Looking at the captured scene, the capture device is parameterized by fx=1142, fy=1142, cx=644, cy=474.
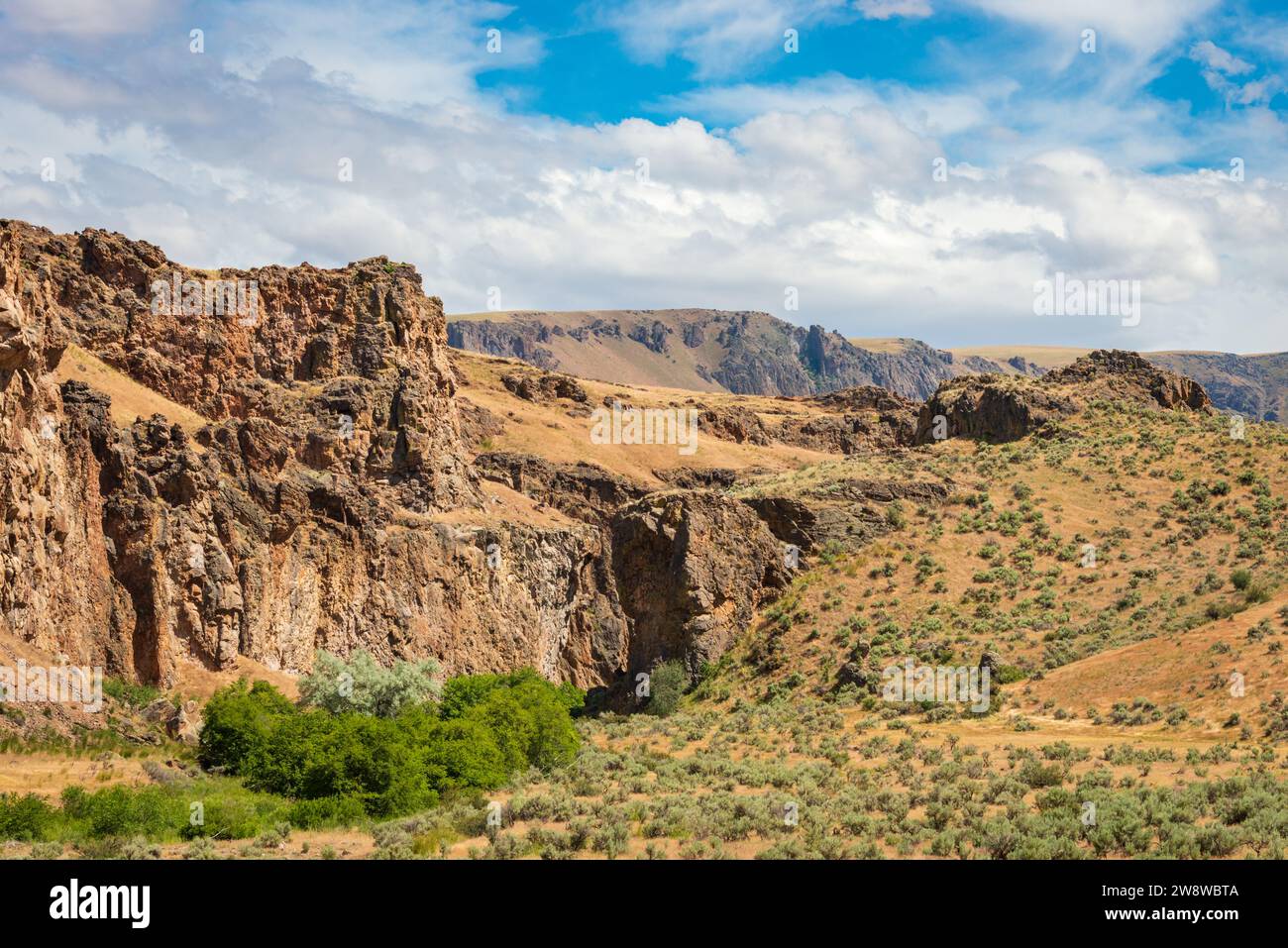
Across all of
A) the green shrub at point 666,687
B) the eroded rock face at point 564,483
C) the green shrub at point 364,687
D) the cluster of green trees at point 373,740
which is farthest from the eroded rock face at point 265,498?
the eroded rock face at point 564,483

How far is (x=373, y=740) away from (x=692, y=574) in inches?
861

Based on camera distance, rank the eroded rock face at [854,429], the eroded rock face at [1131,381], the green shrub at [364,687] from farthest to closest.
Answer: the eroded rock face at [854,429], the eroded rock face at [1131,381], the green shrub at [364,687]

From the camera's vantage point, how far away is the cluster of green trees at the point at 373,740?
2544 centimetres

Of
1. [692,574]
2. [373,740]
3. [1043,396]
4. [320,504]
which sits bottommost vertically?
[373,740]

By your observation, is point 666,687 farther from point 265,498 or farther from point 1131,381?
point 1131,381

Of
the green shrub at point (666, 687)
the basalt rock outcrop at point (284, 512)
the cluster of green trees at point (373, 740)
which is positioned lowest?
the green shrub at point (666, 687)

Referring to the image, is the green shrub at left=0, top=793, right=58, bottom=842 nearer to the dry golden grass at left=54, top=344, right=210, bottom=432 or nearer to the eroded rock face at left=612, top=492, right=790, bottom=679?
the dry golden grass at left=54, top=344, right=210, bottom=432

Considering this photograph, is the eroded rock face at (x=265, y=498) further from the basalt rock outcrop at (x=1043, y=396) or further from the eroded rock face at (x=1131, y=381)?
the eroded rock face at (x=1131, y=381)

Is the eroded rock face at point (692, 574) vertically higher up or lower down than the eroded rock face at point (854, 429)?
lower down

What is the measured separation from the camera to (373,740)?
26.8m

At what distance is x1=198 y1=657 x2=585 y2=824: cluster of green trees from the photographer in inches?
1001

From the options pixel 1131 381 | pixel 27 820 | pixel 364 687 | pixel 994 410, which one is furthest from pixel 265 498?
pixel 1131 381

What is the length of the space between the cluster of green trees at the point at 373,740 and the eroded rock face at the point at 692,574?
1063 cm
